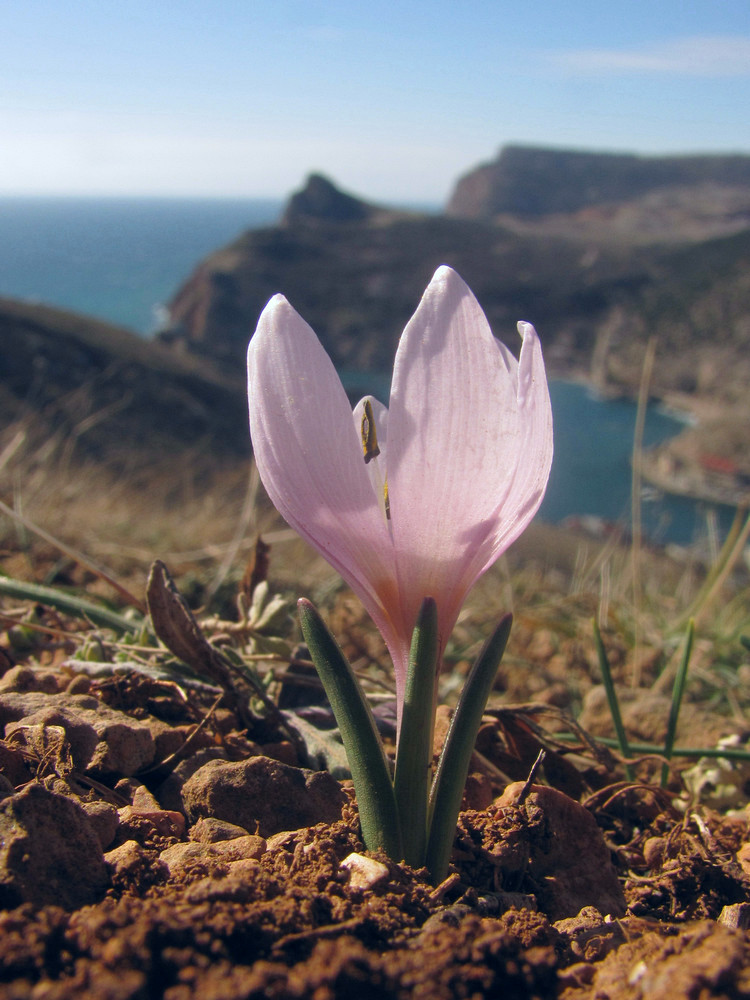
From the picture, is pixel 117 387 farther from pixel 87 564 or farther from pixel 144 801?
pixel 144 801

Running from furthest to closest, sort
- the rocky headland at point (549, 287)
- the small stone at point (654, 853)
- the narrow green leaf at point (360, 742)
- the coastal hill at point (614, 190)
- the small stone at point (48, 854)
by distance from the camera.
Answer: the coastal hill at point (614, 190)
the rocky headland at point (549, 287)
the small stone at point (654, 853)
the narrow green leaf at point (360, 742)
the small stone at point (48, 854)

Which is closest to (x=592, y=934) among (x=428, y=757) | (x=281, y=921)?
(x=428, y=757)

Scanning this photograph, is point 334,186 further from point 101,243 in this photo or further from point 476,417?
point 476,417

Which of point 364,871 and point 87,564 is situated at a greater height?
point 87,564

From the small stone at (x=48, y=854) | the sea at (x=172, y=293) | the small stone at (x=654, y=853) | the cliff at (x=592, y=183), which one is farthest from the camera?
the cliff at (x=592, y=183)

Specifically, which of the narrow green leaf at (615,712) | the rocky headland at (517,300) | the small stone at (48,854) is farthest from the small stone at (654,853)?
the rocky headland at (517,300)

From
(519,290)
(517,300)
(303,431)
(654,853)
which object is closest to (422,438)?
(303,431)

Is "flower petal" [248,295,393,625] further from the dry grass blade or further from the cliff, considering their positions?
the cliff

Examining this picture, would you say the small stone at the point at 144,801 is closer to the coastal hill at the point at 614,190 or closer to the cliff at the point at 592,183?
the coastal hill at the point at 614,190
